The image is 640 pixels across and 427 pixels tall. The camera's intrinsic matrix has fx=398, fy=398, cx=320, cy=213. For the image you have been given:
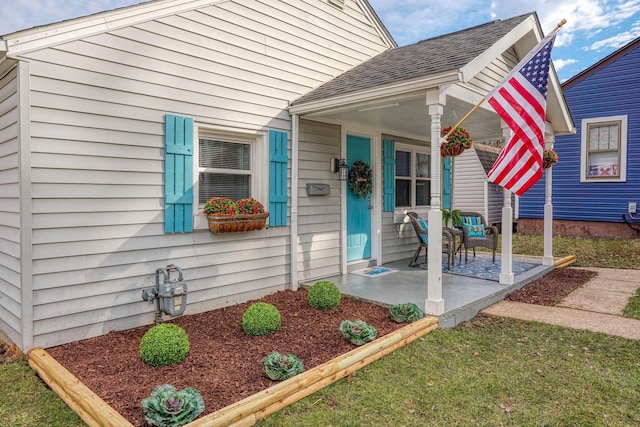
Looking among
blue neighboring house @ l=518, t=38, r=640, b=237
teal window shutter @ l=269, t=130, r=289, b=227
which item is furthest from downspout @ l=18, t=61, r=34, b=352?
blue neighboring house @ l=518, t=38, r=640, b=237

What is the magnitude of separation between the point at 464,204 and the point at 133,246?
43.6 feet

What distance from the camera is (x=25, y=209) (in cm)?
312

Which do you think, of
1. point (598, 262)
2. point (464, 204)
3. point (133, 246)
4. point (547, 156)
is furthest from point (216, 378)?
point (464, 204)

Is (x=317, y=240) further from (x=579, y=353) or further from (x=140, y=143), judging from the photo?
(x=579, y=353)

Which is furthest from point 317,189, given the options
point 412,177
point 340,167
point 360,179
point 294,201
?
point 412,177

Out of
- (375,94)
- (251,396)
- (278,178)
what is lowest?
(251,396)

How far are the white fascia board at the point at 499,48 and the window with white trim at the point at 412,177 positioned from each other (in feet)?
8.15

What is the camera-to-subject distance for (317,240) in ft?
18.0

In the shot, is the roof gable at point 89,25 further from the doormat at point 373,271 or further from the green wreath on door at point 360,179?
the doormat at point 373,271

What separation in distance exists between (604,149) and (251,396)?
11.0 metres

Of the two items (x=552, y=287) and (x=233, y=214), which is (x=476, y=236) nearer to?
(x=552, y=287)

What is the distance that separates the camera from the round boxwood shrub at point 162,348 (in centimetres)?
289

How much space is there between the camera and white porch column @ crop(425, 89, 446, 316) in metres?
3.85

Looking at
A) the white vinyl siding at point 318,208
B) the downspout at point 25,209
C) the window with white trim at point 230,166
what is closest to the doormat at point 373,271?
the white vinyl siding at point 318,208
